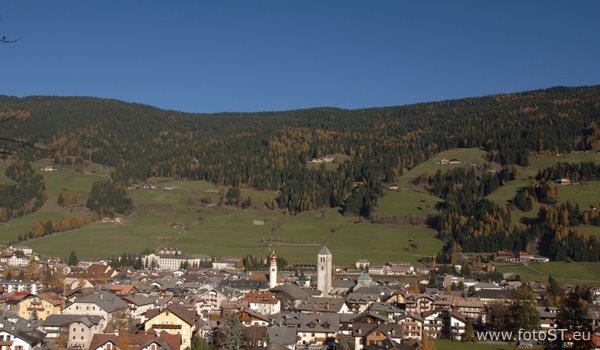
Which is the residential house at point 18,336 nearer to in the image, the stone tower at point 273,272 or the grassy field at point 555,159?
the stone tower at point 273,272

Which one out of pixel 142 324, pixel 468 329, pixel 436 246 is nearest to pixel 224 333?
pixel 142 324

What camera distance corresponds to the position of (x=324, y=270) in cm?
9200

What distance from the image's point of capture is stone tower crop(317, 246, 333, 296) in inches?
3612

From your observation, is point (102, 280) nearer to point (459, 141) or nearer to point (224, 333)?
point (224, 333)

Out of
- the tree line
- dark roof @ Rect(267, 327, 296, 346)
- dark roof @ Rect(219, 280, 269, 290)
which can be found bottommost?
dark roof @ Rect(219, 280, 269, 290)

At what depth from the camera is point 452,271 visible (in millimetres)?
107875

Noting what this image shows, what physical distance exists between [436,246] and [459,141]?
72.1 m

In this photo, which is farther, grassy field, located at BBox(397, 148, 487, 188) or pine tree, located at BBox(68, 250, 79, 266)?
grassy field, located at BBox(397, 148, 487, 188)

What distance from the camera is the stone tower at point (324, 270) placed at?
91.8m

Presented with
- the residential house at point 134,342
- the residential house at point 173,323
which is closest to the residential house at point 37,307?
the residential house at point 173,323

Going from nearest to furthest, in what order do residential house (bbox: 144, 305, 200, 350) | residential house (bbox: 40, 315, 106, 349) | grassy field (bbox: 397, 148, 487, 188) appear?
residential house (bbox: 40, 315, 106, 349)
residential house (bbox: 144, 305, 200, 350)
grassy field (bbox: 397, 148, 487, 188)

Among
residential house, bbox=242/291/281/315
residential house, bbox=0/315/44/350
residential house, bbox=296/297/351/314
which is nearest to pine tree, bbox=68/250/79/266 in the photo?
residential house, bbox=242/291/281/315

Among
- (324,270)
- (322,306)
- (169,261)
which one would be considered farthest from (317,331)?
(169,261)

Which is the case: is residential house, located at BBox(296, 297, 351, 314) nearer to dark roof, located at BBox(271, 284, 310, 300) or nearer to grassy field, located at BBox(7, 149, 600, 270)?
dark roof, located at BBox(271, 284, 310, 300)
